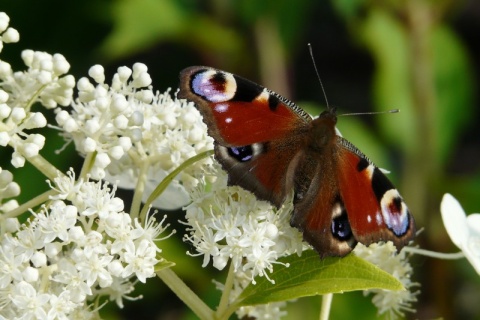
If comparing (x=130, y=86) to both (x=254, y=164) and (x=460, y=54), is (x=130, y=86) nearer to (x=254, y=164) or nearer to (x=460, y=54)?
(x=254, y=164)

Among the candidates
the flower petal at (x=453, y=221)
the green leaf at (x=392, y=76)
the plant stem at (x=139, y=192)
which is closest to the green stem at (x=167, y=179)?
the plant stem at (x=139, y=192)

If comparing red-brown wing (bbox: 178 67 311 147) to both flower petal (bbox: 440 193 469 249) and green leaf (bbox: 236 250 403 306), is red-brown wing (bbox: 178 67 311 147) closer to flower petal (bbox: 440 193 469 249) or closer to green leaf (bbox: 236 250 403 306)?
green leaf (bbox: 236 250 403 306)

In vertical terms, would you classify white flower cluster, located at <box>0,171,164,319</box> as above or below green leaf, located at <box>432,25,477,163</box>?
above

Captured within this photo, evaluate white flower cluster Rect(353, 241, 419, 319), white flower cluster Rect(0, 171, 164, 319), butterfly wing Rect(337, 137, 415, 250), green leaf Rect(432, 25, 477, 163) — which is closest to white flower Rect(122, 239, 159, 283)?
white flower cluster Rect(0, 171, 164, 319)

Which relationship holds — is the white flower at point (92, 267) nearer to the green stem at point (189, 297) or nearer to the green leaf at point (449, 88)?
the green stem at point (189, 297)

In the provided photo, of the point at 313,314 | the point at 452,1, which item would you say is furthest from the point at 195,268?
the point at 452,1

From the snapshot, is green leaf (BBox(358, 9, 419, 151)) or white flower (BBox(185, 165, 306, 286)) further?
green leaf (BBox(358, 9, 419, 151))
